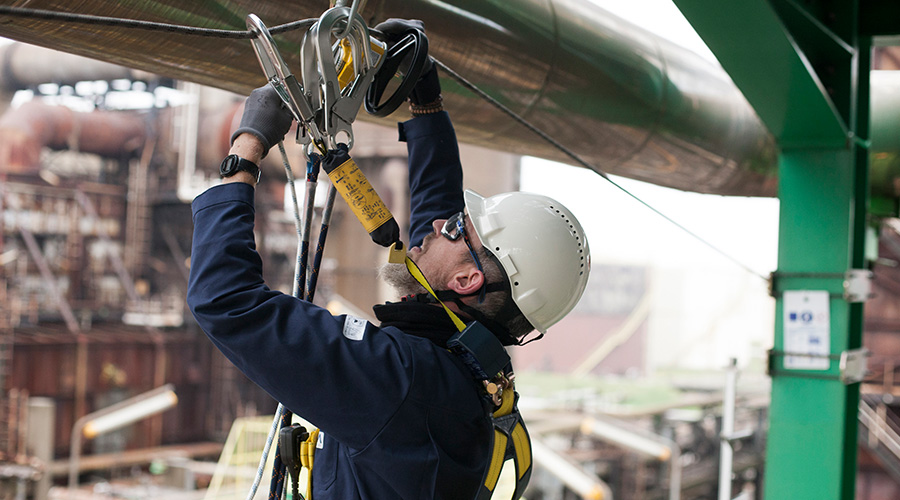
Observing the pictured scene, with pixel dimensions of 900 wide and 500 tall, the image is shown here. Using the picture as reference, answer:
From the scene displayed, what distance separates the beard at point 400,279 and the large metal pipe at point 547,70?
667 millimetres

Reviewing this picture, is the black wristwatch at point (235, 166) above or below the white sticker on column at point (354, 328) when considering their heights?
above

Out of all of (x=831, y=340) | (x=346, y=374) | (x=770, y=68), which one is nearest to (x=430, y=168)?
(x=346, y=374)

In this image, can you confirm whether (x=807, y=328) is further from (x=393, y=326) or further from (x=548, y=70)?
(x=393, y=326)

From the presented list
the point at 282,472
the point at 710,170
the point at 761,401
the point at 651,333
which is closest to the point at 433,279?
the point at 282,472

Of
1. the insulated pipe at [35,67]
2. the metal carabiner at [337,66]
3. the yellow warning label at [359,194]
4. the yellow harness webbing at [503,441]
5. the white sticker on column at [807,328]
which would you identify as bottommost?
the yellow harness webbing at [503,441]

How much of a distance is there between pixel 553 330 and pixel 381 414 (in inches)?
1227

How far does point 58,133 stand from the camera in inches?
603

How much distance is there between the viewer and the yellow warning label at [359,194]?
1.68 metres

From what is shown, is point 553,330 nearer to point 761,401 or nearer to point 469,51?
point 761,401

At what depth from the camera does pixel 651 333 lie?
2997 centimetres

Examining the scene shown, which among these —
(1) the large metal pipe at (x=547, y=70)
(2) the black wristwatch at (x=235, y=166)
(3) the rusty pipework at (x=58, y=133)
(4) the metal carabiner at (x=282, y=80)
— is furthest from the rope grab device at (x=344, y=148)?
(3) the rusty pipework at (x=58, y=133)

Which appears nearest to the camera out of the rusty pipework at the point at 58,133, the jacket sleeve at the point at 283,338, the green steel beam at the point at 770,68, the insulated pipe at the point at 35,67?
the jacket sleeve at the point at 283,338

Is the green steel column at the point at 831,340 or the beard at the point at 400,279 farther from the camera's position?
the green steel column at the point at 831,340

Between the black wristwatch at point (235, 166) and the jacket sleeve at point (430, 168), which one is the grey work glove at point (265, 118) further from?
the jacket sleeve at point (430, 168)
